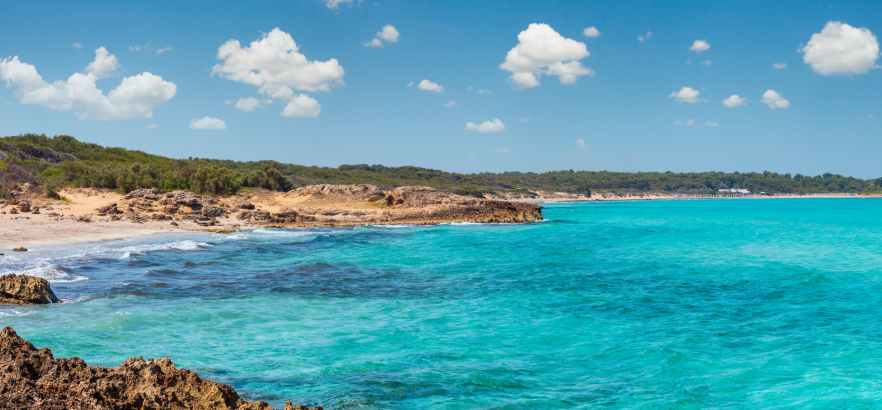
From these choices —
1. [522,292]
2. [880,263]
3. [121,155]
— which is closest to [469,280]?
[522,292]

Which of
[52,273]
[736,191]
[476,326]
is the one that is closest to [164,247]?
→ [52,273]

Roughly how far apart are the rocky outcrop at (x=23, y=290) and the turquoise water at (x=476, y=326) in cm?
45

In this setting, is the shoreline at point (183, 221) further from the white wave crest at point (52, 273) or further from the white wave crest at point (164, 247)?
the white wave crest at point (52, 273)

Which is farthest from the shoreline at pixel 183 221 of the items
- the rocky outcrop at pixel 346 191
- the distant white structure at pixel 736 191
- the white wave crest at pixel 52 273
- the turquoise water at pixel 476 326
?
the distant white structure at pixel 736 191

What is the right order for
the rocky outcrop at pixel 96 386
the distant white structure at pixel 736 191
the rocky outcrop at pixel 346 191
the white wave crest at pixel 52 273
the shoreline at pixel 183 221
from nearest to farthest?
the rocky outcrop at pixel 96 386
the white wave crest at pixel 52 273
the shoreline at pixel 183 221
the rocky outcrop at pixel 346 191
the distant white structure at pixel 736 191

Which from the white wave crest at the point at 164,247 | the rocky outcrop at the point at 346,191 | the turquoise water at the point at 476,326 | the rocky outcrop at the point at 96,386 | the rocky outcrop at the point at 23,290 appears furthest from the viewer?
the rocky outcrop at the point at 346,191

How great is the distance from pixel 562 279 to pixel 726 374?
8.45 m

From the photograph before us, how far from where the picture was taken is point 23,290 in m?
9.66

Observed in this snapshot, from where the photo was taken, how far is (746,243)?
27719mm

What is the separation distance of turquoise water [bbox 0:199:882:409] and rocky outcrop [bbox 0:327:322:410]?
142 cm

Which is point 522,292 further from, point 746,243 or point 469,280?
point 746,243

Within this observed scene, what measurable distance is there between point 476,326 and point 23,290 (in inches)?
359

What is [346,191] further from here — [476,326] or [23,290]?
[476,326]

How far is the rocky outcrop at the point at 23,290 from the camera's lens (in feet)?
31.6
